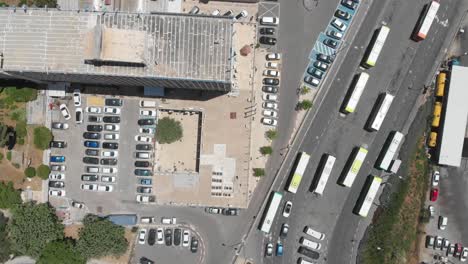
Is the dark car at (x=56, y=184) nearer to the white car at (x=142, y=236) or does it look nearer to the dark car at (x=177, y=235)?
the white car at (x=142, y=236)

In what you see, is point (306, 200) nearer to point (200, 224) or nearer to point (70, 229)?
point (200, 224)

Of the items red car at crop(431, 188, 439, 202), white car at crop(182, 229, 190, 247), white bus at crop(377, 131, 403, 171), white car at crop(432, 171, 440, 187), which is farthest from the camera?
red car at crop(431, 188, 439, 202)

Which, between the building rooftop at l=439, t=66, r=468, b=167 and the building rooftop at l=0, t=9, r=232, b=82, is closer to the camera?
the building rooftop at l=0, t=9, r=232, b=82

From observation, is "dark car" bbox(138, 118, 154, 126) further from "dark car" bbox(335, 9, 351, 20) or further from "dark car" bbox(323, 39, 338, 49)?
"dark car" bbox(335, 9, 351, 20)

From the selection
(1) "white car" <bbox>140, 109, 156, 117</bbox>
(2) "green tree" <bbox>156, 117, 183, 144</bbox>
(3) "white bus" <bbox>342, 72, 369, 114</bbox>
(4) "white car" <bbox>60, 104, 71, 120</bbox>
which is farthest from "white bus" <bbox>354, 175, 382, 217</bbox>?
(4) "white car" <bbox>60, 104, 71, 120</bbox>

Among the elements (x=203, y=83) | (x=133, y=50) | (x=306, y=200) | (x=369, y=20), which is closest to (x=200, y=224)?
(x=306, y=200)

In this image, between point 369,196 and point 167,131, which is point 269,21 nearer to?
point 167,131
